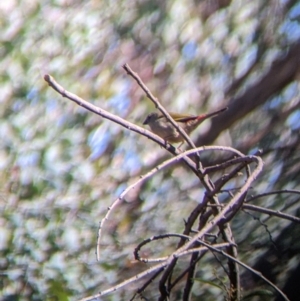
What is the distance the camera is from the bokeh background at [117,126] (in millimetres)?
3113

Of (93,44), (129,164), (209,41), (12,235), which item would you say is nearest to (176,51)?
(209,41)

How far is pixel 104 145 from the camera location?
3.24 metres

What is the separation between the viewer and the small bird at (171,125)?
3.06 m

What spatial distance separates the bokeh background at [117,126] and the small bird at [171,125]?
0.33 feet

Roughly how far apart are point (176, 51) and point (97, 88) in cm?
41

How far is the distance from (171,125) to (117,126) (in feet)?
0.98

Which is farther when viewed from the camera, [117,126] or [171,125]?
[171,125]

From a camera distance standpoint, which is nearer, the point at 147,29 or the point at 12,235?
the point at 147,29

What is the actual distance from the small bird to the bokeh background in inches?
3.9

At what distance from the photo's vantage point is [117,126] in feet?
10.6

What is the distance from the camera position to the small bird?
121 inches

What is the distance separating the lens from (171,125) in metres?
3.38

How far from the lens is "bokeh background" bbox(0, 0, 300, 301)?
311 cm

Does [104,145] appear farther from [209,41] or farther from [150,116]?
[209,41]
